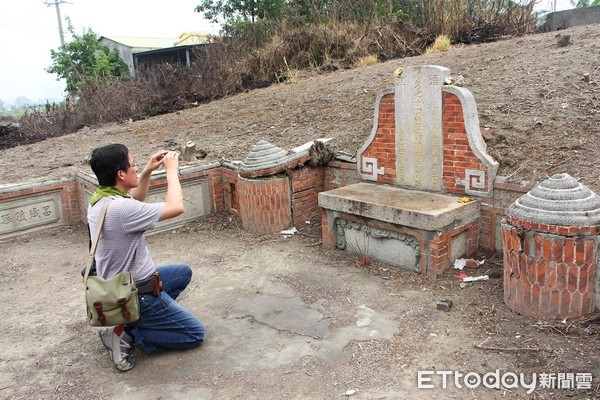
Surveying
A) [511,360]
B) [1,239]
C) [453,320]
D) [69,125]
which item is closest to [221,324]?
[453,320]

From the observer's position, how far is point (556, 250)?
154 inches

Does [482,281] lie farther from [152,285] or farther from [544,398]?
[152,285]

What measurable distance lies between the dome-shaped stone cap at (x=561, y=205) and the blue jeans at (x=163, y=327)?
263 centimetres

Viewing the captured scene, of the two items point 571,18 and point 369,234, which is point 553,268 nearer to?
point 369,234

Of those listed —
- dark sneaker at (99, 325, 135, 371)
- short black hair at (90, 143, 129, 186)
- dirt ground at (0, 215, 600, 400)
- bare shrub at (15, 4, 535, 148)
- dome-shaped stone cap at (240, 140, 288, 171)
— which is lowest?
dirt ground at (0, 215, 600, 400)

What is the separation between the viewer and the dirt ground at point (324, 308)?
347 centimetres

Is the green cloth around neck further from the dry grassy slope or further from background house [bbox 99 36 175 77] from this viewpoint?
background house [bbox 99 36 175 77]

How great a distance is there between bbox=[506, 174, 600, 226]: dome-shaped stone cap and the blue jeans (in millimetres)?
2632

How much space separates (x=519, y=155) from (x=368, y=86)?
4534mm

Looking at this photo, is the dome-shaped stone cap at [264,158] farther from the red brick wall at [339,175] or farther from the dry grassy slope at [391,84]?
the dry grassy slope at [391,84]

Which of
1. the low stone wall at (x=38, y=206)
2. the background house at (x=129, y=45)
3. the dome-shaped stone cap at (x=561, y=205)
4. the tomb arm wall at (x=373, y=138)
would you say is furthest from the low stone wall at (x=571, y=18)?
the background house at (x=129, y=45)

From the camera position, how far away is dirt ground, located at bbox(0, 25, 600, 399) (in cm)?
347

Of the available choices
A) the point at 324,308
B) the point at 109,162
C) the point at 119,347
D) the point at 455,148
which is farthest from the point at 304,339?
the point at 455,148

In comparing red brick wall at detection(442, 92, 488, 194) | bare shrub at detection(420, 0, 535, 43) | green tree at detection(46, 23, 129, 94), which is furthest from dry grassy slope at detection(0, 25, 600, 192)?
green tree at detection(46, 23, 129, 94)
